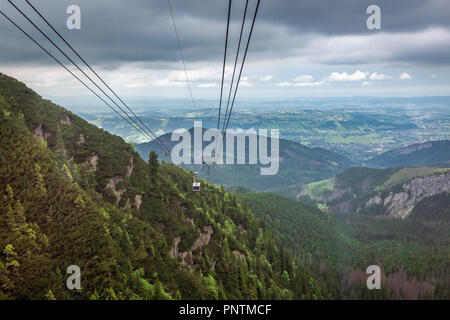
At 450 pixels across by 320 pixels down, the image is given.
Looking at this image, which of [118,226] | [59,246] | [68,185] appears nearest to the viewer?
[59,246]

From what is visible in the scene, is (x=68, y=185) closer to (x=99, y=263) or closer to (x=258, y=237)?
(x=99, y=263)

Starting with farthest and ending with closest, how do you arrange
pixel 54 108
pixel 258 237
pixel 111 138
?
1. pixel 258 237
2. pixel 111 138
3. pixel 54 108

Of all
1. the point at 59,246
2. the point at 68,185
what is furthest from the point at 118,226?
the point at 59,246

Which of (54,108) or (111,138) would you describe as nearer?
(54,108)

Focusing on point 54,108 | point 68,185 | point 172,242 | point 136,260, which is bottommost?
point 172,242

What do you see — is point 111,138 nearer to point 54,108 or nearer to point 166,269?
point 54,108
